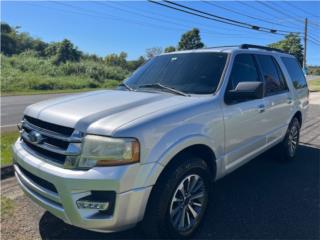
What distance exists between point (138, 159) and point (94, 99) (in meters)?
1.13

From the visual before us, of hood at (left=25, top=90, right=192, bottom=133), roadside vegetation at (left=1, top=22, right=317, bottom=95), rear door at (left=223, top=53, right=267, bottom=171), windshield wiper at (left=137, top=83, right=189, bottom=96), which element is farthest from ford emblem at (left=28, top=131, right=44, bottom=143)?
roadside vegetation at (left=1, top=22, right=317, bottom=95)

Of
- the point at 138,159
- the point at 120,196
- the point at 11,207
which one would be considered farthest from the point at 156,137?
the point at 11,207

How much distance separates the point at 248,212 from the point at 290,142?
95.1 inches

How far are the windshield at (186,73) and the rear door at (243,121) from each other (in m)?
0.20

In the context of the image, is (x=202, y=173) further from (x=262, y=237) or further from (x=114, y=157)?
(x=114, y=157)

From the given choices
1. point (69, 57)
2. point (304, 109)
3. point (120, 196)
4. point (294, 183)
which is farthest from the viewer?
point (69, 57)

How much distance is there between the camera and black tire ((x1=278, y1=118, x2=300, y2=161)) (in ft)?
17.9

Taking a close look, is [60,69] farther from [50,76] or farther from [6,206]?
[6,206]

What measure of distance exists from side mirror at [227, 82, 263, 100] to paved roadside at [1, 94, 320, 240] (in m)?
1.18

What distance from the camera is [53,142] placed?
277cm

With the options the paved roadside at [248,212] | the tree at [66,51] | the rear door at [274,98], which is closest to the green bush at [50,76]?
the tree at [66,51]

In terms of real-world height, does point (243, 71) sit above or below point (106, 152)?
above

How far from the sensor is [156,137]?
105 inches

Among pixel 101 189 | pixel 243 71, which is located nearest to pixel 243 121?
pixel 243 71
